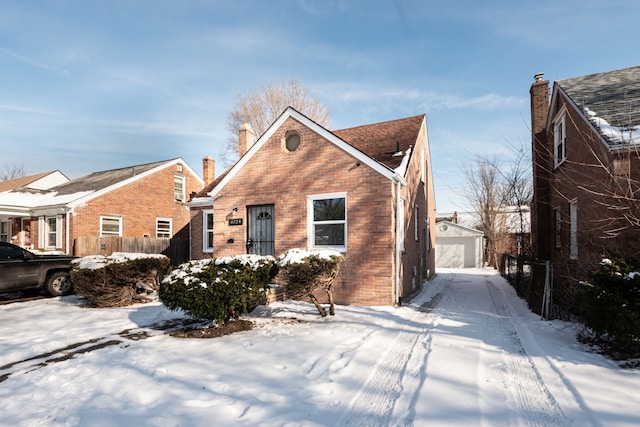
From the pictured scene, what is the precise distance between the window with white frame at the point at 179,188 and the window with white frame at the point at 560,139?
2025cm

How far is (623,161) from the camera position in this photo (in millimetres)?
6844

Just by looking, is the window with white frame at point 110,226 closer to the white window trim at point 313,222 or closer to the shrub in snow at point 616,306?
the white window trim at point 313,222

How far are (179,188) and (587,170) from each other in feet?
69.1

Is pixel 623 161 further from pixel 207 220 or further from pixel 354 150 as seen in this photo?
pixel 207 220

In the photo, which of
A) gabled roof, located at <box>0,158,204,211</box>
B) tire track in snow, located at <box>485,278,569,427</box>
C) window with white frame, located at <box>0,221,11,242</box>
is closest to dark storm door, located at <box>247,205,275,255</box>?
tire track in snow, located at <box>485,278,569,427</box>

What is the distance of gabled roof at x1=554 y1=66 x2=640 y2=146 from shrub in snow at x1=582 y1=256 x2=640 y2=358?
2.91 metres

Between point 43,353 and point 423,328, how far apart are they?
6850mm

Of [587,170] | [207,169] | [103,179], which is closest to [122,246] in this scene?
[207,169]

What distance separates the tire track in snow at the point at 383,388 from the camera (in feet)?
11.1

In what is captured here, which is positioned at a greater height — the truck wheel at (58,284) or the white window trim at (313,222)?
the white window trim at (313,222)

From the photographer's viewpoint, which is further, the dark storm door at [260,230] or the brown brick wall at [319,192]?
the dark storm door at [260,230]

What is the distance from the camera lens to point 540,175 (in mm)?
12086

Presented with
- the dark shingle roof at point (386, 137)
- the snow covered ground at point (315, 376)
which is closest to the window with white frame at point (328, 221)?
the dark shingle roof at point (386, 137)

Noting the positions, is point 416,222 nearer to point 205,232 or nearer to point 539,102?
point 539,102
